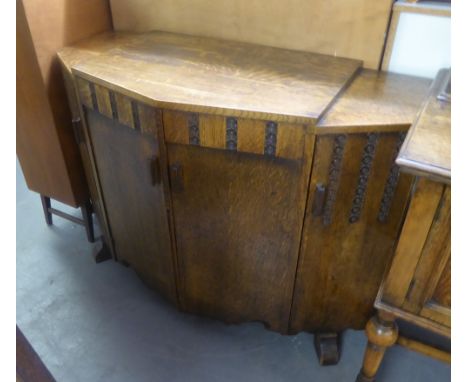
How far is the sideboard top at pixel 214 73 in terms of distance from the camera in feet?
3.23

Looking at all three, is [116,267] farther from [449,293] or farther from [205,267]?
[449,293]

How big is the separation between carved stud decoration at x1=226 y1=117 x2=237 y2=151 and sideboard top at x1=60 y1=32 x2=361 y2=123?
0.02m

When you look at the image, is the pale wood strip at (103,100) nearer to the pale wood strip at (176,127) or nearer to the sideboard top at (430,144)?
the pale wood strip at (176,127)

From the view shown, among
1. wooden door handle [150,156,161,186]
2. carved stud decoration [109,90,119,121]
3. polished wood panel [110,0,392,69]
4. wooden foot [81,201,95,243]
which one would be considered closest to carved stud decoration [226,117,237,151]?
wooden door handle [150,156,161,186]

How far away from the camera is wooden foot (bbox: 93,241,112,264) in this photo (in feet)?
5.89

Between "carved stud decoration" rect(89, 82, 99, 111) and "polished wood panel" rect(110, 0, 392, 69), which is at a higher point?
"polished wood panel" rect(110, 0, 392, 69)

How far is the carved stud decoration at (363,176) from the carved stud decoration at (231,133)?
31 centimetres

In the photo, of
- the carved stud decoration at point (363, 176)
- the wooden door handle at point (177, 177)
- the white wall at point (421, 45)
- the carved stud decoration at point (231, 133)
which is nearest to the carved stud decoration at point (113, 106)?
the wooden door handle at point (177, 177)

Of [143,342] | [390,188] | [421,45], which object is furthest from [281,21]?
[143,342]

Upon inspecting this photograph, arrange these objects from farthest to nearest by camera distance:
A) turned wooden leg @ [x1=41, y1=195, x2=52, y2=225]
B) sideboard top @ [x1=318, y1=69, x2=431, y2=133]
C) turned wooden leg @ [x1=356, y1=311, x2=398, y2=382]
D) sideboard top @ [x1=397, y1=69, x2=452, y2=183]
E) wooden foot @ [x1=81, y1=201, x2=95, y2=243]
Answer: turned wooden leg @ [x1=41, y1=195, x2=52, y2=225], wooden foot @ [x1=81, y1=201, x2=95, y2=243], turned wooden leg @ [x1=356, y1=311, x2=398, y2=382], sideboard top @ [x1=318, y1=69, x2=431, y2=133], sideboard top @ [x1=397, y1=69, x2=452, y2=183]

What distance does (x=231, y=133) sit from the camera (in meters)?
1.00

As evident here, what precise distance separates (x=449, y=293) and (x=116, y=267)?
1335 mm

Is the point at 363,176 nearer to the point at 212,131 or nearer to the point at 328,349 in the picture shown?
the point at 212,131

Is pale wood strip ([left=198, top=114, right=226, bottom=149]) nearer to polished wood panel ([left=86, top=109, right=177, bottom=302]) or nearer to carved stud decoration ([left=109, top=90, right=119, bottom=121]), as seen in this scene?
polished wood panel ([left=86, top=109, right=177, bottom=302])
